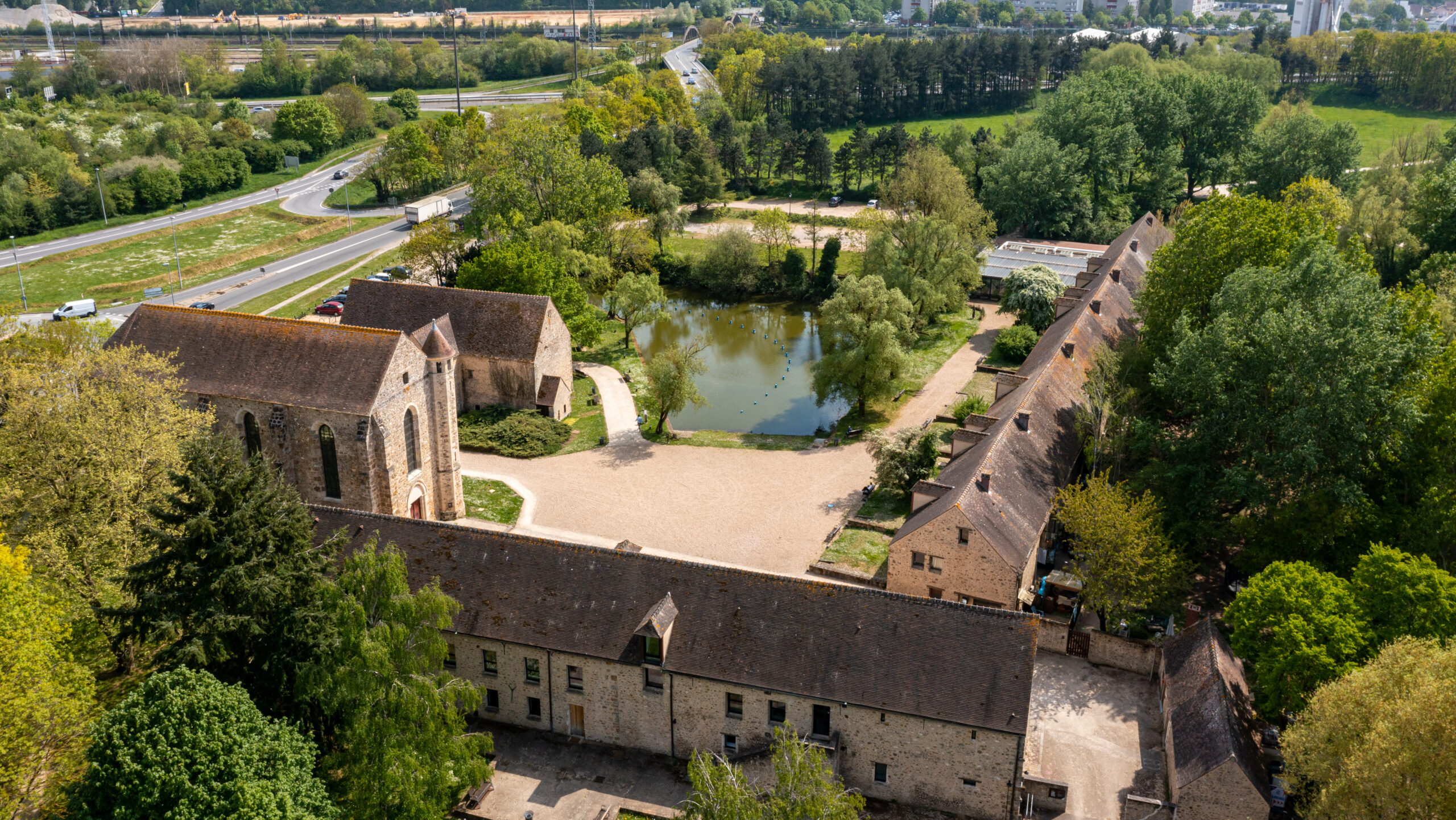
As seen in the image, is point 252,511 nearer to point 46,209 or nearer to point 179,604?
point 179,604

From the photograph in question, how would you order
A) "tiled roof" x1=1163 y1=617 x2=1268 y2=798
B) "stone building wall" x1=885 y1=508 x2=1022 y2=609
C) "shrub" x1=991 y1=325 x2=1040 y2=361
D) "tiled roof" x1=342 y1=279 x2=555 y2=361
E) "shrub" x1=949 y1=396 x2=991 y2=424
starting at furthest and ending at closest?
"shrub" x1=991 y1=325 x2=1040 y2=361
"shrub" x1=949 y1=396 x2=991 y2=424
"tiled roof" x1=342 y1=279 x2=555 y2=361
"stone building wall" x1=885 y1=508 x2=1022 y2=609
"tiled roof" x1=1163 y1=617 x2=1268 y2=798

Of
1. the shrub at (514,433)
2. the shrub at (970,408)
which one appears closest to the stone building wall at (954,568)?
the shrub at (970,408)

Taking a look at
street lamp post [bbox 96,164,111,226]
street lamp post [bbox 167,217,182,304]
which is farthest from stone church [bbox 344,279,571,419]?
street lamp post [bbox 96,164,111,226]

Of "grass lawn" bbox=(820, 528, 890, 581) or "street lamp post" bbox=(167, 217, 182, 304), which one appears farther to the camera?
"street lamp post" bbox=(167, 217, 182, 304)

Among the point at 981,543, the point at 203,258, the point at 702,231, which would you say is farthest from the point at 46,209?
the point at 981,543

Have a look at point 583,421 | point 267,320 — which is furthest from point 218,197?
point 267,320

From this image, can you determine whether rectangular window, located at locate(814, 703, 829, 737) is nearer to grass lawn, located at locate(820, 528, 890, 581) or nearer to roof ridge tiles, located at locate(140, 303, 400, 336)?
grass lawn, located at locate(820, 528, 890, 581)

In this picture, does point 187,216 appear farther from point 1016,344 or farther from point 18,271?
point 1016,344
